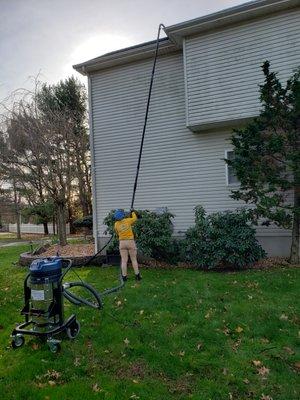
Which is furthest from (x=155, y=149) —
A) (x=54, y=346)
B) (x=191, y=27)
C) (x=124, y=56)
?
(x=54, y=346)

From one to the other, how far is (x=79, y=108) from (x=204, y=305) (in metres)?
21.0

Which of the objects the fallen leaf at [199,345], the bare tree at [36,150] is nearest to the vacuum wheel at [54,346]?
the fallen leaf at [199,345]

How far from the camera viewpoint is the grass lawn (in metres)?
3.99

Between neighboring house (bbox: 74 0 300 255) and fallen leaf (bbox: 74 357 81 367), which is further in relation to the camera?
neighboring house (bbox: 74 0 300 255)

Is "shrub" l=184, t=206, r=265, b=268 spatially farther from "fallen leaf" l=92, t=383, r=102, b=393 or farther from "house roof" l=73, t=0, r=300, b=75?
"fallen leaf" l=92, t=383, r=102, b=393

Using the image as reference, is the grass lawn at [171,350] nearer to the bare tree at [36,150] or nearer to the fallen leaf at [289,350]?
the fallen leaf at [289,350]

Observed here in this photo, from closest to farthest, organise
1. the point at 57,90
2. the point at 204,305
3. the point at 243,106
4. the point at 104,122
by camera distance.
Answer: the point at 204,305 < the point at 243,106 < the point at 104,122 < the point at 57,90

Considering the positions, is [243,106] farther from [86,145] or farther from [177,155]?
[86,145]

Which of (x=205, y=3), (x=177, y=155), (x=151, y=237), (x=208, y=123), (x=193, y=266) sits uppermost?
(x=205, y=3)

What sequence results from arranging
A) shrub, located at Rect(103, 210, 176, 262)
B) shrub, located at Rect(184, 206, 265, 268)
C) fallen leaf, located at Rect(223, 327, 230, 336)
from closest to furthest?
fallen leaf, located at Rect(223, 327, 230, 336) → shrub, located at Rect(184, 206, 265, 268) → shrub, located at Rect(103, 210, 176, 262)

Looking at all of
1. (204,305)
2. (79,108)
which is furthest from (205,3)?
(79,108)

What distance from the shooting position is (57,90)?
24.8 m

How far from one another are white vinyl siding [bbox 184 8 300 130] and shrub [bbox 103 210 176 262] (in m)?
2.97

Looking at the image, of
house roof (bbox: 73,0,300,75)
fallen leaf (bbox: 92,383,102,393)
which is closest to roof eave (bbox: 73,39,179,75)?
house roof (bbox: 73,0,300,75)
